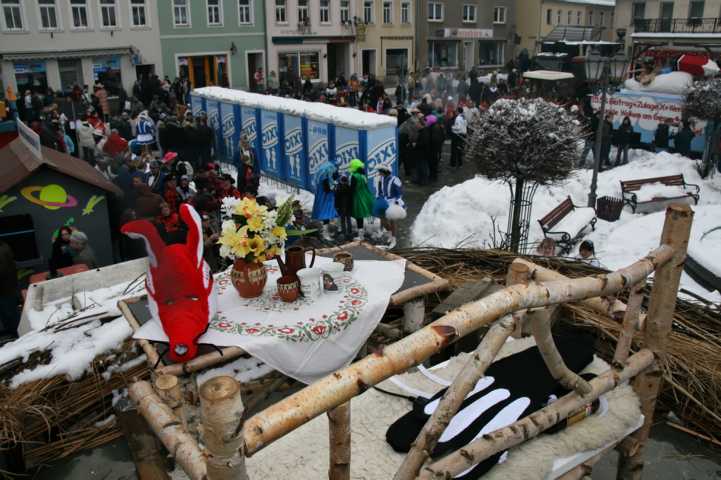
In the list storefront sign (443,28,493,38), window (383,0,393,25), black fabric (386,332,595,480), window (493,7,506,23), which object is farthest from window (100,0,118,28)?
black fabric (386,332,595,480)

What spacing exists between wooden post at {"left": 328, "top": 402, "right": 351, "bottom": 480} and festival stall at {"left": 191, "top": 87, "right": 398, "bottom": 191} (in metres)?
10.0

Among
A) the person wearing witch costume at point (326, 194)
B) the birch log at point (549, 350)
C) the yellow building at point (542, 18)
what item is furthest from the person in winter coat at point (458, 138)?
the yellow building at point (542, 18)

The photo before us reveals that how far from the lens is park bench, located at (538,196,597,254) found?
9.95 m

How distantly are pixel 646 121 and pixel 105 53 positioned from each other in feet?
67.3

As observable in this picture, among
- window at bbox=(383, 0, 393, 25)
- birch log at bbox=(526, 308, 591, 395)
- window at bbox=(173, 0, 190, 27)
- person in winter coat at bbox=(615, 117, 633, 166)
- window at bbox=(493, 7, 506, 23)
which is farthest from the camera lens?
window at bbox=(493, 7, 506, 23)

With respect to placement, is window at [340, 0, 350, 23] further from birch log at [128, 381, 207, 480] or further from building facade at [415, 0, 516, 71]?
birch log at [128, 381, 207, 480]

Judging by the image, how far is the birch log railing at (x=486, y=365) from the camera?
1.61 metres

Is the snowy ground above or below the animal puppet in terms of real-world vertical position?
Answer: below

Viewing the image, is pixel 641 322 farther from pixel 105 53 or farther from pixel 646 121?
pixel 105 53

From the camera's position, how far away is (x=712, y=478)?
3377mm

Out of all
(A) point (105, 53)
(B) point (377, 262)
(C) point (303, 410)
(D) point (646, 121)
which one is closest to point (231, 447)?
(C) point (303, 410)

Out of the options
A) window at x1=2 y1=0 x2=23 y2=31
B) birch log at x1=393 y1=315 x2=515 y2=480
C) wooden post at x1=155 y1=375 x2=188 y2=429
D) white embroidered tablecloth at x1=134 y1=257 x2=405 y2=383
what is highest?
window at x1=2 y1=0 x2=23 y2=31

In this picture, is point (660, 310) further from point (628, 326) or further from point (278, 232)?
point (278, 232)

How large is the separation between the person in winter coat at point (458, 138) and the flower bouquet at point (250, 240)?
12.2 metres
